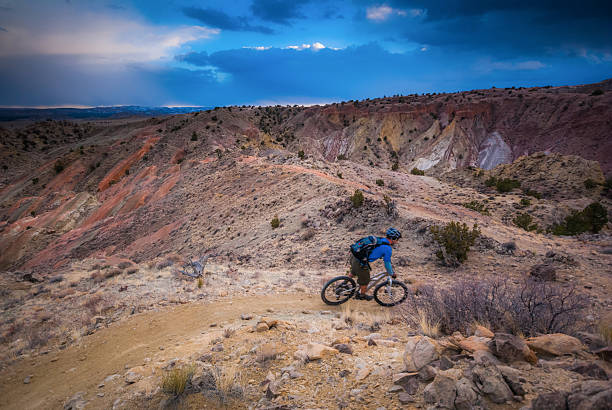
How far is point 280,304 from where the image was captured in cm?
700

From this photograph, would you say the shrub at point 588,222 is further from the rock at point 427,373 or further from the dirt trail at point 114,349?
the rock at point 427,373

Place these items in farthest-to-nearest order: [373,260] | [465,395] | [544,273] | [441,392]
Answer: [544,273]
[373,260]
[441,392]
[465,395]

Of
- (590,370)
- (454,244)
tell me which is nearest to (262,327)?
(590,370)

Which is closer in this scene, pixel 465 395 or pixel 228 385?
pixel 465 395

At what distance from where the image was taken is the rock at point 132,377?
3980mm

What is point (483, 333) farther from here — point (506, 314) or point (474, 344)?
point (506, 314)

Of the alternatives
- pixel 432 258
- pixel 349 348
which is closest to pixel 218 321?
pixel 349 348

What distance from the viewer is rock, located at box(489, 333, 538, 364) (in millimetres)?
2898

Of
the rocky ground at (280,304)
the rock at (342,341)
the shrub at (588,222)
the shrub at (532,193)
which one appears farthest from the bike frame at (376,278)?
the shrub at (532,193)

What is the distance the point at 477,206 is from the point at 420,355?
801 inches

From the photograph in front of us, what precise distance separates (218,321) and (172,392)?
2.67 metres

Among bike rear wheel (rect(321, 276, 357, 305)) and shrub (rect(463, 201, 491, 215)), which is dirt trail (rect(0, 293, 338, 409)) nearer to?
bike rear wheel (rect(321, 276, 357, 305))

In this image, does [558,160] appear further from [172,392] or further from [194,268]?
[172,392]

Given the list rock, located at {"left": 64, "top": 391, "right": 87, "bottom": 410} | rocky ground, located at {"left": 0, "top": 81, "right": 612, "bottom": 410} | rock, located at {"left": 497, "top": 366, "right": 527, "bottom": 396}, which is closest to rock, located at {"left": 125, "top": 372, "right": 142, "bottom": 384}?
rocky ground, located at {"left": 0, "top": 81, "right": 612, "bottom": 410}
